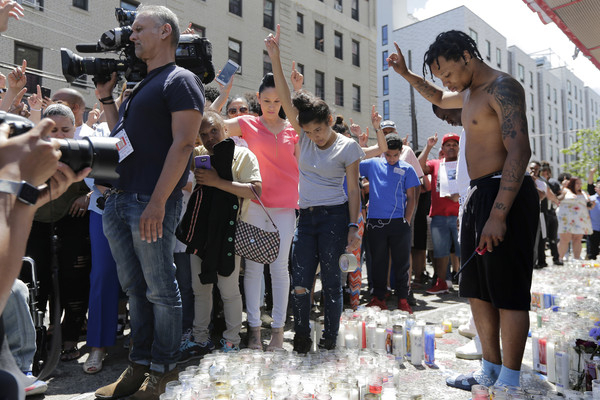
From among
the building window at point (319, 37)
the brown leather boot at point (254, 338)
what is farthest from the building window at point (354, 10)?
the brown leather boot at point (254, 338)

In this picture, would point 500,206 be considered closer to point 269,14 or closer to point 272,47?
point 272,47

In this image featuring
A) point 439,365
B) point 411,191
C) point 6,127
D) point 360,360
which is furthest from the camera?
point 411,191

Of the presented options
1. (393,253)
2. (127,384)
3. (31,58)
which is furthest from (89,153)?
(31,58)

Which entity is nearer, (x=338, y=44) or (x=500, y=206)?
(x=500, y=206)

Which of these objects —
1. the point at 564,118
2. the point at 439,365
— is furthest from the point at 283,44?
the point at 564,118

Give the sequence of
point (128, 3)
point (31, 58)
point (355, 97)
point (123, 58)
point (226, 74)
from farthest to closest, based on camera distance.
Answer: point (355, 97)
point (128, 3)
point (31, 58)
point (226, 74)
point (123, 58)

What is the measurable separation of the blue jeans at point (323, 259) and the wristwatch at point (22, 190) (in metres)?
2.50

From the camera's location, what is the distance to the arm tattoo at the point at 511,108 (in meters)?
2.45

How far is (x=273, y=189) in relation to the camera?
11.9 feet

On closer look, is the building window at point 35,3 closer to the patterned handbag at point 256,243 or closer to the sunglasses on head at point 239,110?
the sunglasses on head at point 239,110

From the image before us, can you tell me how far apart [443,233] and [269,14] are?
1917 cm

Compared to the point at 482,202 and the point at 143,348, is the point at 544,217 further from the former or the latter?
the point at 143,348

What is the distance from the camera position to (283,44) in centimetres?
2212

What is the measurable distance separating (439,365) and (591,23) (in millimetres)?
3416
